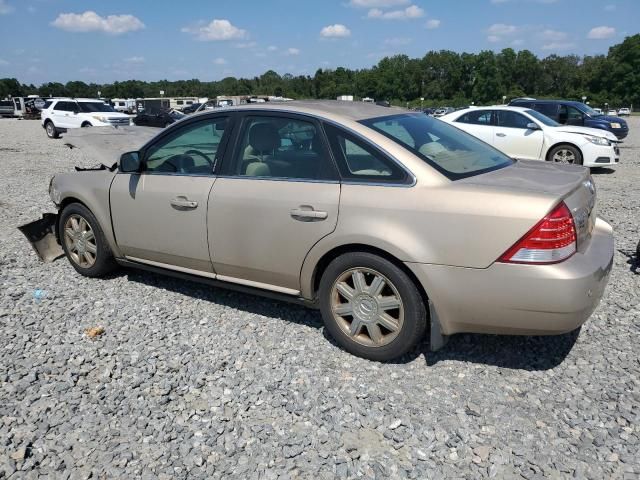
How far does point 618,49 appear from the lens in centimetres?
11088

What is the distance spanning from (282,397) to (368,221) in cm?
118

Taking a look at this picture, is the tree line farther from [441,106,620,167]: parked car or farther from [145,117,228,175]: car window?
[145,117,228,175]: car window

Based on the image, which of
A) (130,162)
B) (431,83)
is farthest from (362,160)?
(431,83)

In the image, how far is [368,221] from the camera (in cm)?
328

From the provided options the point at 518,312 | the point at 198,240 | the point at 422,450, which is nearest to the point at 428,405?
the point at 422,450

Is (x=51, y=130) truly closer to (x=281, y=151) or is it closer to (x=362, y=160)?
(x=281, y=151)

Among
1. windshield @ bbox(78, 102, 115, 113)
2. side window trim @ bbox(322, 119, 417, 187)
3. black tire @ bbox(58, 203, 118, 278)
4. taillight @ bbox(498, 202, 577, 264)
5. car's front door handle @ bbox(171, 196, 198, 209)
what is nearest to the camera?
taillight @ bbox(498, 202, 577, 264)

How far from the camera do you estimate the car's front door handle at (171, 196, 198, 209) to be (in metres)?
4.05

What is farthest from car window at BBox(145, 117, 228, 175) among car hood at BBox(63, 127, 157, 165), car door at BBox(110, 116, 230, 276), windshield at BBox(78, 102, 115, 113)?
windshield at BBox(78, 102, 115, 113)

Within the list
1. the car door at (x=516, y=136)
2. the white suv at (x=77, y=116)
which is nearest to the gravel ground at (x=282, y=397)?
the car door at (x=516, y=136)

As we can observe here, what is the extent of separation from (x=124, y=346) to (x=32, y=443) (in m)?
1.07

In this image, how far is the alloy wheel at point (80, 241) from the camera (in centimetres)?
Result: 496

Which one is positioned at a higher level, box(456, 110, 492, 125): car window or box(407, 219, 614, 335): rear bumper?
box(456, 110, 492, 125): car window

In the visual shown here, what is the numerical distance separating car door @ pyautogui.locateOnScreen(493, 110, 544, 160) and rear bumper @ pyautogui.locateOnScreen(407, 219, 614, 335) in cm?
956
